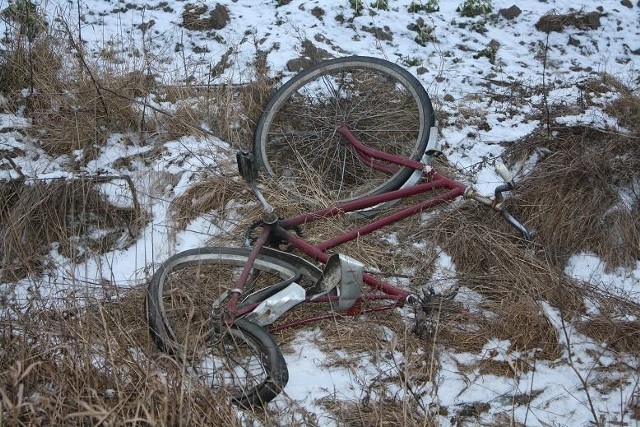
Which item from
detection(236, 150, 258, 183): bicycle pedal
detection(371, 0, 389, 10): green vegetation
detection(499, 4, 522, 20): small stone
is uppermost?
detection(499, 4, 522, 20): small stone

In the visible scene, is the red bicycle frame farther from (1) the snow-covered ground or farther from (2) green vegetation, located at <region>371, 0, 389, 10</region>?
(2) green vegetation, located at <region>371, 0, 389, 10</region>

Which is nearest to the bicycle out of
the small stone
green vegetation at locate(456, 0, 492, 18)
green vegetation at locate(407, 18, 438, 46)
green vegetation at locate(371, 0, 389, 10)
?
green vegetation at locate(407, 18, 438, 46)

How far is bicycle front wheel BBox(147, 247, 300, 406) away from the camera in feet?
8.80

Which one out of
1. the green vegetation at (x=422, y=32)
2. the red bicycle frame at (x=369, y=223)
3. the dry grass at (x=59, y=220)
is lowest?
the dry grass at (x=59, y=220)

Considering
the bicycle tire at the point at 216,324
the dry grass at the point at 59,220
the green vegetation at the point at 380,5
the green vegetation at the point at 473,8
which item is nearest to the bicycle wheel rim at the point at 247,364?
the bicycle tire at the point at 216,324

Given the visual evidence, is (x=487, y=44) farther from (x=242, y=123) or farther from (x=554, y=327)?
(x=554, y=327)

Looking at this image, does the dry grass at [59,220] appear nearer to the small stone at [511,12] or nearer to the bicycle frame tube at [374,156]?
the bicycle frame tube at [374,156]

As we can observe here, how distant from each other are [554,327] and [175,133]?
8.94 ft

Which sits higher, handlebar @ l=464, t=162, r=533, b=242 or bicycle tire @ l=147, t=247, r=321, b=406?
handlebar @ l=464, t=162, r=533, b=242

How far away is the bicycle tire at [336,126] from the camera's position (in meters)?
4.10

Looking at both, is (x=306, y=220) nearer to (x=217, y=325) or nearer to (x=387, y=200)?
(x=387, y=200)

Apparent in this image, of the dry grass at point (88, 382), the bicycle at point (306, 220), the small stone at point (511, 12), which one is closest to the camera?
the dry grass at point (88, 382)

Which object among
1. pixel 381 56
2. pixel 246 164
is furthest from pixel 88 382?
pixel 381 56

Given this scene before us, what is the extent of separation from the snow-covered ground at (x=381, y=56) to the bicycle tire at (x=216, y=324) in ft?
0.77
